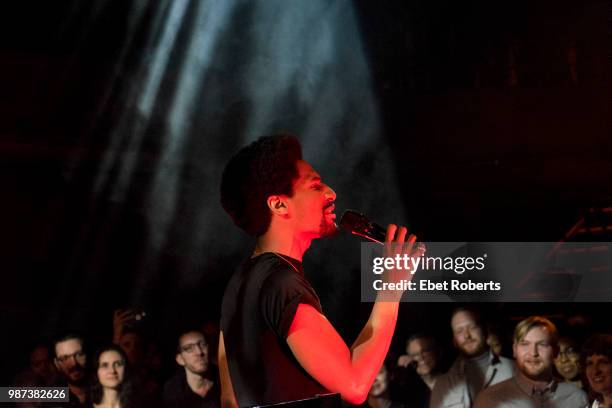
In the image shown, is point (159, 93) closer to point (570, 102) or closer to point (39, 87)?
point (39, 87)

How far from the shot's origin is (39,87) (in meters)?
4.80

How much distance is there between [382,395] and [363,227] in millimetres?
2452

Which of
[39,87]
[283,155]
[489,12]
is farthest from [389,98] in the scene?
[283,155]

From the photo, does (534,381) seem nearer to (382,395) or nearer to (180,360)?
(382,395)

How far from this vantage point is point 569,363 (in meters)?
3.63

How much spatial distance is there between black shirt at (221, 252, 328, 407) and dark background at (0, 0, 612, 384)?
11.0 feet

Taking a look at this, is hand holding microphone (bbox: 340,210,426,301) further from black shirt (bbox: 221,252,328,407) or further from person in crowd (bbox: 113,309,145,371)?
person in crowd (bbox: 113,309,145,371)

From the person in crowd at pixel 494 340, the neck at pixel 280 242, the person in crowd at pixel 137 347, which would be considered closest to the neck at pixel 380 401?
the person in crowd at pixel 494 340

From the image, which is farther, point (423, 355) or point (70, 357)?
point (70, 357)

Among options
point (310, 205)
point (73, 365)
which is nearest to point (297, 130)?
point (73, 365)

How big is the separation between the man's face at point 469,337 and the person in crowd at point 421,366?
0.49 feet

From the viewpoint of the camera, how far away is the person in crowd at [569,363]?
3.60m

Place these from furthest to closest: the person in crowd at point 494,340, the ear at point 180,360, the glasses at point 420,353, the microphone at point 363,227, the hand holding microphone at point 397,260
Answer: the ear at point 180,360 → the glasses at point 420,353 → the person in crowd at point 494,340 → the microphone at point 363,227 → the hand holding microphone at point 397,260

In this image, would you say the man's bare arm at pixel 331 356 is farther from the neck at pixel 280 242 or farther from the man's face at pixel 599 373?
the man's face at pixel 599 373
